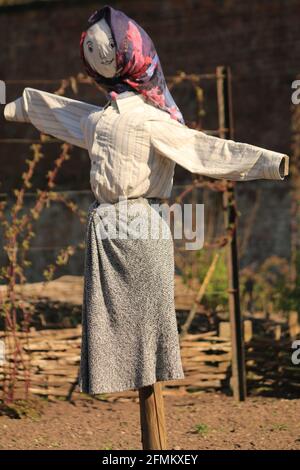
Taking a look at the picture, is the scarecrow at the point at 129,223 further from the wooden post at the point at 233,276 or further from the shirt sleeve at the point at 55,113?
the wooden post at the point at 233,276

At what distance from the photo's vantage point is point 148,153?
13.4ft

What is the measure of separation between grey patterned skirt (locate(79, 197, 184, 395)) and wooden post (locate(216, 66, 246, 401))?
234cm

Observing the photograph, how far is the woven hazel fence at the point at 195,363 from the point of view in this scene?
6582mm

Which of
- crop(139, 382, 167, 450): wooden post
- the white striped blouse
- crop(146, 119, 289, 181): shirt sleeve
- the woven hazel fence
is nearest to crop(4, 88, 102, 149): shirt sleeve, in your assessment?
the white striped blouse

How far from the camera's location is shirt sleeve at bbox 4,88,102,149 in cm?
442

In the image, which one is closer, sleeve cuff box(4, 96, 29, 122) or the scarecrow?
the scarecrow

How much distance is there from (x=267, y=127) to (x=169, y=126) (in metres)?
7.13

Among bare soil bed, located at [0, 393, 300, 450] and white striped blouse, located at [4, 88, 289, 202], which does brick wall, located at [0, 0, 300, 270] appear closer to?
bare soil bed, located at [0, 393, 300, 450]

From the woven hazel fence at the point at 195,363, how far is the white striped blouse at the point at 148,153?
262 cm

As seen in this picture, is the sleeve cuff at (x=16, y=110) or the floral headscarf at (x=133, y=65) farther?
the sleeve cuff at (x=16, y=110)

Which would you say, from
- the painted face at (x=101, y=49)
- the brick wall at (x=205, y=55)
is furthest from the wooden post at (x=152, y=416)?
the brick wall at (x=205, y=55)

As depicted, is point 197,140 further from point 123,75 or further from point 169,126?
point 123,75

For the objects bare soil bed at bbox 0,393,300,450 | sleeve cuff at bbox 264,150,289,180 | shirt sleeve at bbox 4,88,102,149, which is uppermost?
shirt sleeve at bbox 4,88,102,149

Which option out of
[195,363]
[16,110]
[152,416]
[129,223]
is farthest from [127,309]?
[195,363]
